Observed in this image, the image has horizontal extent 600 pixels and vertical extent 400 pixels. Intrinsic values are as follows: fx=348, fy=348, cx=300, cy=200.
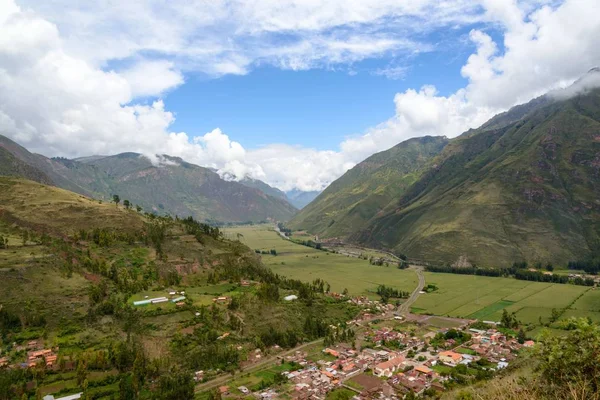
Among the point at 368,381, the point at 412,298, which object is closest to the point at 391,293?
the point at 412,298

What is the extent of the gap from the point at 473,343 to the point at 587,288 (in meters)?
84.4

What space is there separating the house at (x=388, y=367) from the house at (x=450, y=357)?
9.41m

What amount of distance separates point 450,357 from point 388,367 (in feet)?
52.7

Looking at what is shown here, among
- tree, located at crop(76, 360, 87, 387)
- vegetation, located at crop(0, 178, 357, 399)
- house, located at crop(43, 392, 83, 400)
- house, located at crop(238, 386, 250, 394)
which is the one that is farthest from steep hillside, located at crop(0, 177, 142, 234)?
house, located at crop(238, 386, 250, 394)

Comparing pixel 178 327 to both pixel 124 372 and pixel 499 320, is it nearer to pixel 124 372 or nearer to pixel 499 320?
pixel 124 372

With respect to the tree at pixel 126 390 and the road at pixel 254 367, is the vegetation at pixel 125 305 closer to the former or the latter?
the tree at pixel 126 390

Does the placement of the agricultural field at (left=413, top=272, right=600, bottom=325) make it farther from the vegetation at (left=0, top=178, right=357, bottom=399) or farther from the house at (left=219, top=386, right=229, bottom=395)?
the house at (left=219, top=386, right=229, bottom=395)

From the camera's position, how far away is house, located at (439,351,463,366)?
249 ft

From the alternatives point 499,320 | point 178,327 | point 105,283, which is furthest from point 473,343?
point 105,283

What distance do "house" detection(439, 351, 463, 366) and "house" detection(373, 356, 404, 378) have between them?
941 cm

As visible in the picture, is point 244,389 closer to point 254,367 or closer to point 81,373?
point 254,367

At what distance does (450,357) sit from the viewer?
77.9m

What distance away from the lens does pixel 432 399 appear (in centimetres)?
5647

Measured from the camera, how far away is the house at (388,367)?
70812 millimetres
